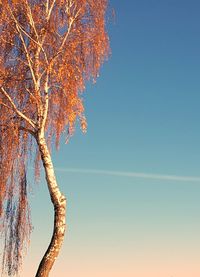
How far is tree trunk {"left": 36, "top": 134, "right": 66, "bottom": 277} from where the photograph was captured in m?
17.6

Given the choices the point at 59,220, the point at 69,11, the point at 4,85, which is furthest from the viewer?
the point at 69,11

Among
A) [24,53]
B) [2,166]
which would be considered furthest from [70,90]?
[2,166]

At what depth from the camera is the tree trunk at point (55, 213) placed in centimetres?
1758

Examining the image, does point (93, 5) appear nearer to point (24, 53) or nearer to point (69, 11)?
point (69, 11)

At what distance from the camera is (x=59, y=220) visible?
18.0m

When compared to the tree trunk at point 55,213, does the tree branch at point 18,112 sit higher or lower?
higher

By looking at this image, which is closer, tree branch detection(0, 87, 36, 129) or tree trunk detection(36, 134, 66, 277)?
tree trunk detection(36, 134, 66, 277)

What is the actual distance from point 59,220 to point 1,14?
7263 mm

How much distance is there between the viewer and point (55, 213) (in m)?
18.1

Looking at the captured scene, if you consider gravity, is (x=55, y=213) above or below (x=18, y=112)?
below

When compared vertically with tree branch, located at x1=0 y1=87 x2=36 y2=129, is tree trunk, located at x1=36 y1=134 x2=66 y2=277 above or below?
below

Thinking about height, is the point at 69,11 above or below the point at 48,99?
above

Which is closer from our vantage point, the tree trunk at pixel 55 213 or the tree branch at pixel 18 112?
the tree trunk at pixel 55 213

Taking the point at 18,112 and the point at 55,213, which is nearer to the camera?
the point at 55,213
